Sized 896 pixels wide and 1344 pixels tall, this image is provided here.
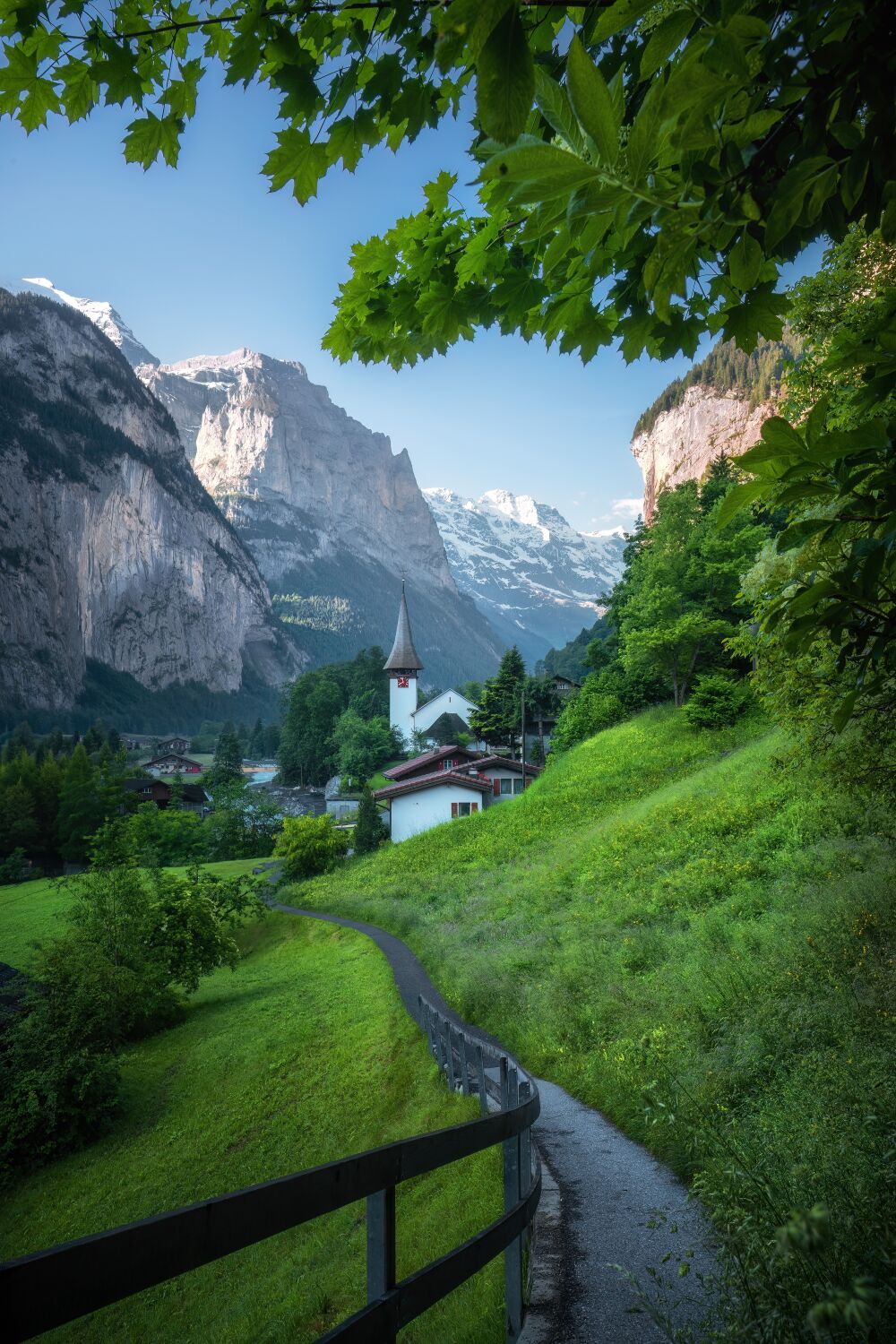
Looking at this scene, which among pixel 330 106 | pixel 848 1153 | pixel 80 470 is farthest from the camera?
pixel 80 470

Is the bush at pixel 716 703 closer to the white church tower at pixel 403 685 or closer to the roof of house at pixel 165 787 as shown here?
the white church tower at pixel 403 685

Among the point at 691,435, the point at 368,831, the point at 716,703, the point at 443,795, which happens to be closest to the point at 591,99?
the point at 716,703

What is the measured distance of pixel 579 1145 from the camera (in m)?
7.74

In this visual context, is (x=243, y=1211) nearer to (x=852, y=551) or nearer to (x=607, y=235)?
(x=852, y=551)

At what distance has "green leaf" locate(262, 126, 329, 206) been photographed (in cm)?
231

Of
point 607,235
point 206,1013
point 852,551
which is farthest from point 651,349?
point 206,1013

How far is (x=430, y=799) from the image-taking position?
49719mm

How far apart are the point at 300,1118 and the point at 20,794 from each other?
244ft

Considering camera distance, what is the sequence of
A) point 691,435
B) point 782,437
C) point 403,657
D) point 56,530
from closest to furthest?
point 782,437, point 403,657, point 691,435, point 56,530

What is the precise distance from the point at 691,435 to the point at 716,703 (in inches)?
3127

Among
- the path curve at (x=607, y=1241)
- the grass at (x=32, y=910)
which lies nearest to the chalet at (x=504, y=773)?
the grass at (x=32, y=910)

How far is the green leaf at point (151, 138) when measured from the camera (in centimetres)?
244

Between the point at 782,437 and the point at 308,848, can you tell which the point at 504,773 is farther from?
the point at 782,437

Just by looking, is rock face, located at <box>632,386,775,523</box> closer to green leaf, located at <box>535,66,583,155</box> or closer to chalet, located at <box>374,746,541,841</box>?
chalet, located at <box>374,746,541,841</box>
